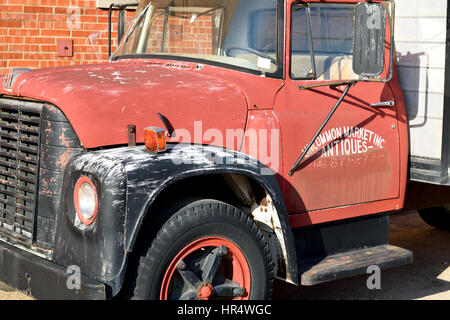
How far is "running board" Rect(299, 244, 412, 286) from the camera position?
4.41 m

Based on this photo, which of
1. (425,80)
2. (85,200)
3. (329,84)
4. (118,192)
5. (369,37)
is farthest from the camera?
(425,80)

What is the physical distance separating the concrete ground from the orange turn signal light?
1361 mm

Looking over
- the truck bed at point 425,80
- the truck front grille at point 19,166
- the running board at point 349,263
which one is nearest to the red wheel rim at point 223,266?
the running board at point 349,263

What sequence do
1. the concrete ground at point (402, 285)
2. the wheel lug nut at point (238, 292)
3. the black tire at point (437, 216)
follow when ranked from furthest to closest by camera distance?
1. the black tire at point (437, 216)
2. the concrete ground at point (402, 285)
3. the wheel lug nut at point (238, 292)

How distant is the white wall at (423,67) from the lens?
4.99 meters

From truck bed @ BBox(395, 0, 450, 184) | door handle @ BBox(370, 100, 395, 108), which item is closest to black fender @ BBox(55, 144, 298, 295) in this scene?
door handle @ BBox(370, 100, 395, 108)

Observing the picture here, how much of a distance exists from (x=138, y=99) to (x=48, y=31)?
418 cm

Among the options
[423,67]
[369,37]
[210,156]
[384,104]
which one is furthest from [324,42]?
[210,156]

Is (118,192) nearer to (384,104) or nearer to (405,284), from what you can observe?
(384,104)

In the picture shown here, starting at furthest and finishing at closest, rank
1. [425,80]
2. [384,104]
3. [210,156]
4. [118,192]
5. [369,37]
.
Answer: [425,80], [384,104], [369,37], [210,156], [118,192]

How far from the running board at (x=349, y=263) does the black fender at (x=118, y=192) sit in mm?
875

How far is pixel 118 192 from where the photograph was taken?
3.60m

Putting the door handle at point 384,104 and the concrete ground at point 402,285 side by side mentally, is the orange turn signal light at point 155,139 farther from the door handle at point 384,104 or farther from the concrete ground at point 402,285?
the door handle at point 384,104

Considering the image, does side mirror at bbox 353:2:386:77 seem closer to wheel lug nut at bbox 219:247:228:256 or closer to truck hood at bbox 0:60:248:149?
truck hood at bbox 0:60:248:149
